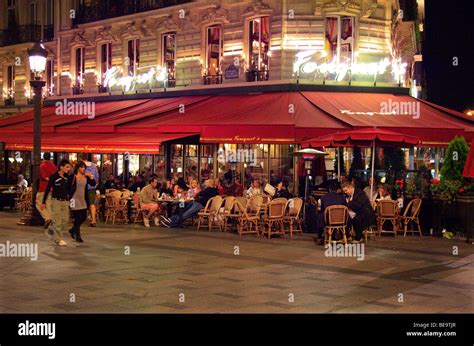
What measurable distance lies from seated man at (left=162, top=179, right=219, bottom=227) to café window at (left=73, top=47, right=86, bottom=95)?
483 inches

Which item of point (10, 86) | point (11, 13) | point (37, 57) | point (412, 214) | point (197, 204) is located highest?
point (11, 13)

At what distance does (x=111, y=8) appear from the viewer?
87.6ft

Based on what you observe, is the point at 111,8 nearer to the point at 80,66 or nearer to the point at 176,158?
the point at 80,66

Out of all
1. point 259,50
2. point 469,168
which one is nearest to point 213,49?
point 259,50

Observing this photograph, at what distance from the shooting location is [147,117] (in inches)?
848

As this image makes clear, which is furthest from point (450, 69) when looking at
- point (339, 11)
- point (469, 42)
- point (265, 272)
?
point (265, 272)

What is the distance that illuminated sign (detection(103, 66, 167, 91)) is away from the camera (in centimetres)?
2458

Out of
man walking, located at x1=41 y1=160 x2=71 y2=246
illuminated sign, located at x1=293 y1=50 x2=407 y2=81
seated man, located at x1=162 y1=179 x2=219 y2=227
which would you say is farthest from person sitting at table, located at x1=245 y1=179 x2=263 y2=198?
man walking, located at x1=41 y1=160 x2=71 y2=246

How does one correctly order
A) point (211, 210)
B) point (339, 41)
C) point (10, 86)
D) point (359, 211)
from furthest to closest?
point (10, 86) < point (339, 41) < point (211, 210) < point (359, 211)

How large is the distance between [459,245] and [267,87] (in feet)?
30.1

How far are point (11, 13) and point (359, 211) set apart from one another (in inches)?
984

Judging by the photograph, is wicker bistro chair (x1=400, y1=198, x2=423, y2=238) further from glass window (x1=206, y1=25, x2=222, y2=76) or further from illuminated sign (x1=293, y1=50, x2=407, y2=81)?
glass window (x1=206, y1=25, x2=222, y2=76)

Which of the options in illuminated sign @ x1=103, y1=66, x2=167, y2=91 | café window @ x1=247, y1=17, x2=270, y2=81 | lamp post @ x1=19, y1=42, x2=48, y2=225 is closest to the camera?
lamp post @ x1=19, y1=42, x2=48, y2=225
